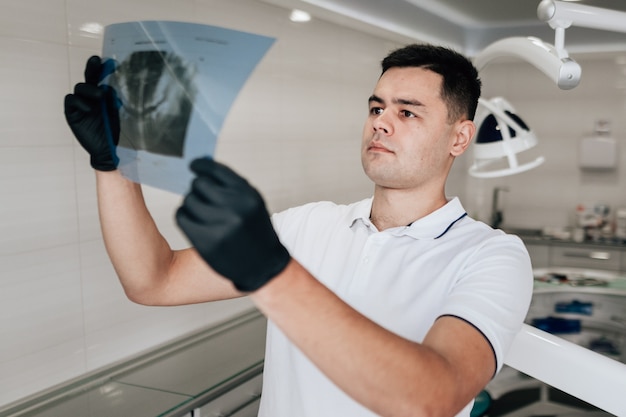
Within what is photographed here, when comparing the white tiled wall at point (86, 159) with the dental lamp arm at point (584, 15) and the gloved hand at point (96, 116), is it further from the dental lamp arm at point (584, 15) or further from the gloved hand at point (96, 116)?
the dental lamp arm at point (584, 15)

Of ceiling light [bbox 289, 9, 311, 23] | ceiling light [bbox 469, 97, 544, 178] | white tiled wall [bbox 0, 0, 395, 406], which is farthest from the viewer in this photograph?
ceiling light [bbox 289, 9, 311, 23]

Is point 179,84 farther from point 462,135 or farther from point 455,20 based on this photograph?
point 455,20

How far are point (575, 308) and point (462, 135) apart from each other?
215 centimetres

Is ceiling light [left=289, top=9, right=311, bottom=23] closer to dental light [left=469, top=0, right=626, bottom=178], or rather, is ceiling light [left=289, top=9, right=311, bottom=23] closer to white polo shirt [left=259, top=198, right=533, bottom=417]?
dental light [left=469, top=0, right=626, bottom=178]

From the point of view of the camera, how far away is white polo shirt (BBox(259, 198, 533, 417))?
1.12m

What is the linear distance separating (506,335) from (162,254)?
69 cm

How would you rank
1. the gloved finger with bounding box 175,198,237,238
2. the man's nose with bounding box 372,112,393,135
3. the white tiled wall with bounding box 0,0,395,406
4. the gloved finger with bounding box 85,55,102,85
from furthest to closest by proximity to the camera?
the white tiled wall with bounding box 0,0,395,406 → the man's nose with bounding box 372,112,393,135 → the gloved finger with bounding box 85,55,102,85 → the gloved finger with bounding box 175,198,237,238

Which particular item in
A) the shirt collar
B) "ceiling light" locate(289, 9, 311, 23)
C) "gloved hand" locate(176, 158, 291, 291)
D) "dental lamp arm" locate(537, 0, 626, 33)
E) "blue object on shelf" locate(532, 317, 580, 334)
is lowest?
"blue object on shelf" locate(532, 317, 580, 334)

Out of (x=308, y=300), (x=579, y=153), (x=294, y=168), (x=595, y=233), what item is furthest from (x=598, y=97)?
(x=308, y=300)

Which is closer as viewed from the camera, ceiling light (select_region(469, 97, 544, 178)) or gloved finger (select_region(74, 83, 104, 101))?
gloved finger (select_region(74, 83, 104, 101))

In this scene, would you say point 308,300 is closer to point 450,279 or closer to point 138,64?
point 138,64

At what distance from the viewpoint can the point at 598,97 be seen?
4.77m

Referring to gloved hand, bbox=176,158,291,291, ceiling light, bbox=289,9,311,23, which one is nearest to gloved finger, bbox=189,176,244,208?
gloved hand, bbox=176,158,291,291

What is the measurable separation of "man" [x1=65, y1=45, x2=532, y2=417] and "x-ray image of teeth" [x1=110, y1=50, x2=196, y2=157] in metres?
0.09
